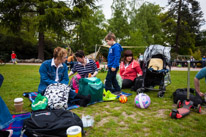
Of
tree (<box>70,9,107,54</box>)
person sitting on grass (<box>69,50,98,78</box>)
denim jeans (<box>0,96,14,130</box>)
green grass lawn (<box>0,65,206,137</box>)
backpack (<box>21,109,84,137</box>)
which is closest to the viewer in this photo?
backpack (<box>21,109,84,137</box>)

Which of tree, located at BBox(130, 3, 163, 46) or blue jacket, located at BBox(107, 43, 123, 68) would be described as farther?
tree, located at BBox(130, 3, 163, 46)

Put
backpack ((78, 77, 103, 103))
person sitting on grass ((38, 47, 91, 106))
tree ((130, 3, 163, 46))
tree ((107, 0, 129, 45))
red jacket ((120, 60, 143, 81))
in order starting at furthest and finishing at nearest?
1. tree ((107, 0, 129, 45))
2. tree ((130, 3, 163, 46))
3. red jacket ((120, 60, 143, 81))
4. backpack ((78, 77, 103, 103))
5. person sitting on grass ((38, 47, 91, 106))

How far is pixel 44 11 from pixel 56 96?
18.9m

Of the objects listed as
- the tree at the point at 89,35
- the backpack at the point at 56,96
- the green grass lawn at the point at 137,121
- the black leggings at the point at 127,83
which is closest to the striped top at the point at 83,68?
the green grass lawn at the point at 137,121

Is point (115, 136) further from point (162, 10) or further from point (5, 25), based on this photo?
point (162, 10)

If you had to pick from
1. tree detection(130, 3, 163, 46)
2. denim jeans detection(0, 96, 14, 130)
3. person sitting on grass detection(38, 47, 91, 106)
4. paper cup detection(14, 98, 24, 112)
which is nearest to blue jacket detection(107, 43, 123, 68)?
person sitting on grass detection(38, 47, 91, 106)

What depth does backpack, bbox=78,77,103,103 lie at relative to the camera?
12.7 ft

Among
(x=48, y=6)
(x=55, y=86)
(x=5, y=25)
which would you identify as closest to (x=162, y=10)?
(x=48, y=6)

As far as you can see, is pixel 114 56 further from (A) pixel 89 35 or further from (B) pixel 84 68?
(A) pixel 89 35

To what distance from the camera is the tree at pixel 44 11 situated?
1798cm

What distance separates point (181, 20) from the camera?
96.3ft

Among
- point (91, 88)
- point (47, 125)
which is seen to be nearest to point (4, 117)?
point (47, 125)

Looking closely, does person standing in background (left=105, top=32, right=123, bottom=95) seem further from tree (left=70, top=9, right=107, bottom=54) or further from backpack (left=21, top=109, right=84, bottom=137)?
tree (left=70, top=9, right=107, bottom=54)

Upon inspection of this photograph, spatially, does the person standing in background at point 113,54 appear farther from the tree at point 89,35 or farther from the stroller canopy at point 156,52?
the tree at point 89,35
